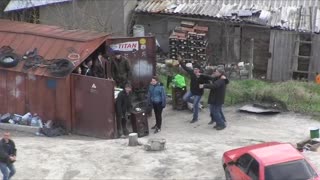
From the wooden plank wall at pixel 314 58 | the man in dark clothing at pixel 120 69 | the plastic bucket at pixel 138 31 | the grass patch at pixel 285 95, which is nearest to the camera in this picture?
the man in dark clothing at pixel 120 69

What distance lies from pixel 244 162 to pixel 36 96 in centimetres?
766

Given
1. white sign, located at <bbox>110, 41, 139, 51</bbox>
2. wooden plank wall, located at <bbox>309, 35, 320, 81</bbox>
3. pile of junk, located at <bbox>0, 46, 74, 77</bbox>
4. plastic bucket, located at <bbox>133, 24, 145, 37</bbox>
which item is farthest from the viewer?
plastic bucket, located at <bbox>133, 24, 145, 37</bbox>

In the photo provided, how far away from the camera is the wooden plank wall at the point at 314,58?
2102cm

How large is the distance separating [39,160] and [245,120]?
6341mm

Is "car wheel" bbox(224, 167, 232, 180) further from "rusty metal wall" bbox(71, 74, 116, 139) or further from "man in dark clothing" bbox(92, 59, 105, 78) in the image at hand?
"man in dark clothing" bbox(92, 59, 105, 78)

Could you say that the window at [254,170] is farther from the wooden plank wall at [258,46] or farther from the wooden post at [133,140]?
the wooden plank wall at [258,46]

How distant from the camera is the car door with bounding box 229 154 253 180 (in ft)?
35.0

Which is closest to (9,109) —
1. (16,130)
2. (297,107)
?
(16,130)

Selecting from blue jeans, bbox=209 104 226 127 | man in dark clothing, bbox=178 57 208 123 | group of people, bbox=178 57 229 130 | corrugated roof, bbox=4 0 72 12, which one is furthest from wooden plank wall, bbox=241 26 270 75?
corrugated roof, bbox=4 0 72 12

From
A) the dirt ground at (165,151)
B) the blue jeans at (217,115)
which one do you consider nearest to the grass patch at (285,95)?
the dirt ground at (165,151)

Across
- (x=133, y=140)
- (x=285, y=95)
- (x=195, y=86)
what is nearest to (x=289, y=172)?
(x=133, y=140)

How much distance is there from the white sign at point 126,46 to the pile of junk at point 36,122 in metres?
2.83

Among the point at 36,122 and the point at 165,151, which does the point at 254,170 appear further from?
the point at 36,122

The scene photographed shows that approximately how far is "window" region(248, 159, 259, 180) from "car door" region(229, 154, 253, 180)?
8 cm
